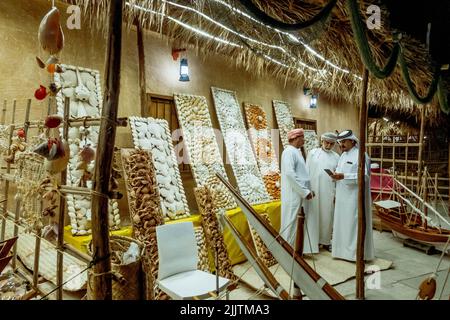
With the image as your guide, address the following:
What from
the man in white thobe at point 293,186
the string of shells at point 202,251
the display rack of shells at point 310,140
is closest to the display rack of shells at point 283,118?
the display rack of shells at point 310,140

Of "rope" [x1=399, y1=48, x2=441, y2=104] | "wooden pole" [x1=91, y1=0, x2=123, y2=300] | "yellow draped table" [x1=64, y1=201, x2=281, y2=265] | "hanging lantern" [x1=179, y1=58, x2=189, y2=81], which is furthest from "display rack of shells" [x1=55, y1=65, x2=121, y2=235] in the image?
"rope" [x1=399, y1=48, x2=441, y2=104]

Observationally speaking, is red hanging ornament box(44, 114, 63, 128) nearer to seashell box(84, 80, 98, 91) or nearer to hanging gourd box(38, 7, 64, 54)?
hanging gourd box(38, 7, 64, 54)

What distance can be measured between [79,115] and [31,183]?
1.29 m

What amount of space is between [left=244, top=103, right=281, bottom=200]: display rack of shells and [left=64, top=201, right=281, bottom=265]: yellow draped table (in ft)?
1.56

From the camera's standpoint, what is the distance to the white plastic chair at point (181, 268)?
6.71ft

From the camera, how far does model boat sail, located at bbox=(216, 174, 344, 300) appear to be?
1.26 metres

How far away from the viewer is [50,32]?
1520mm

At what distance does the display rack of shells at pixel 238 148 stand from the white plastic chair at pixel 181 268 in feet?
6.38

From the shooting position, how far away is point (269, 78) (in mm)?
5750

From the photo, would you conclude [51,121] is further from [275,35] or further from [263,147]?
[263,147]

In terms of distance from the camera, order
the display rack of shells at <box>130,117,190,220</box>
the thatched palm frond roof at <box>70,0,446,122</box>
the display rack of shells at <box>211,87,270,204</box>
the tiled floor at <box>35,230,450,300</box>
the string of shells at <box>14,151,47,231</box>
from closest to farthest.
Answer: the string of shells at <box>14,151,47,231</box>
the tiled floor at <box>35,230,450,300</box>
the thatched palm frond roof at <box>70,0,446,122</box>
the display rack of shells at <box>130,117,190,220</box>
the display rack of shells at <box>211,87,270,204</box>

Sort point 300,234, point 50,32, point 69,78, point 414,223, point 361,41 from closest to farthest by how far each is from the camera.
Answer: point 50,32, point 300,234, point 361,41, point 69,78, point 414,223

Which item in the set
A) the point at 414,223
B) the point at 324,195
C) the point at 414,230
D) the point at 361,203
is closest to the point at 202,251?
the point at 361,203
